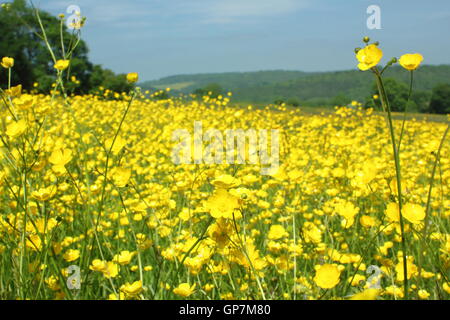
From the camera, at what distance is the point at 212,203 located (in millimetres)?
874

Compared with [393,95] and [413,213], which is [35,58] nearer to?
[393,95]

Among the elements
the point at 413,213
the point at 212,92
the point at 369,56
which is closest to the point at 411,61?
the point at 369,56

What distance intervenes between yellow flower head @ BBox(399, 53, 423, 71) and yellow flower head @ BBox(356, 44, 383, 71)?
83mm

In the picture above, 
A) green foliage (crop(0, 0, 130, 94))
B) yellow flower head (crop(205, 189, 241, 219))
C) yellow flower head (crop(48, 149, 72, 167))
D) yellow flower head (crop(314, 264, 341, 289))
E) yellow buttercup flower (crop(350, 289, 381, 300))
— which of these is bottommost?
yellow flower head (crop(314, 264, 341, 289))

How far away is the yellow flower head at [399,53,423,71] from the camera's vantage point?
947 mm

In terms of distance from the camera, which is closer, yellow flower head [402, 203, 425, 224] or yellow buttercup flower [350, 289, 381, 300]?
yellow buttercup flower [350, 289, 381, 300]

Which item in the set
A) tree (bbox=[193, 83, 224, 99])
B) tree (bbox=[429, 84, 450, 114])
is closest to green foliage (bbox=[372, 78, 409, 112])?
tree (bbox=[193, 83, 224, 99])

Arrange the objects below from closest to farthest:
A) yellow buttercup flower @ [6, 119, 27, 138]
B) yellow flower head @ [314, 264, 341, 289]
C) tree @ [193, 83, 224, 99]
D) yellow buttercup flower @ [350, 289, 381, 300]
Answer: yellow buttercup flower @ [350, 289, 381, 300] → yellow flower head @ [314, 264, 341, 289] → yellow buttercup flower @ [6, 119, 27, 138] → tree @ [193, 83, 224, 99]

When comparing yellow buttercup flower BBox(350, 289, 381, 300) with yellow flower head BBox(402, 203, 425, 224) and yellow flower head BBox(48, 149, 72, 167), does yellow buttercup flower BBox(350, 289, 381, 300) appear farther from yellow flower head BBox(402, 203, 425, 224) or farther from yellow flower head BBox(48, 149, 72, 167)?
yellow flower head BBox(48, 149, 72, 167)

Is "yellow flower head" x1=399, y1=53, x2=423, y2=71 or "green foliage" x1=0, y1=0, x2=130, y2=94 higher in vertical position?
"green foliage" x1=0, y1=0, x2=130, y2=94

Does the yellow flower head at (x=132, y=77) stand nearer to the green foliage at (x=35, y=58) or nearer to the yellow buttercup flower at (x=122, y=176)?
the yellow buttercup flower at (x=122, y=176)

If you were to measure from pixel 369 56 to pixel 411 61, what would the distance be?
0.13m

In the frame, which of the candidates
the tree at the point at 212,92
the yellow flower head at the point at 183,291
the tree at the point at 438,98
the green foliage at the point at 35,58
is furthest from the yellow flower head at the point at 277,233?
the tree at the point at 438,98
